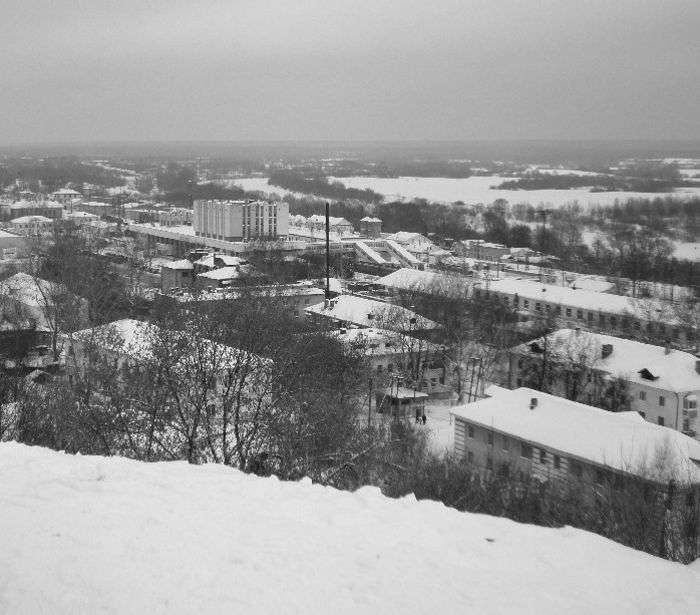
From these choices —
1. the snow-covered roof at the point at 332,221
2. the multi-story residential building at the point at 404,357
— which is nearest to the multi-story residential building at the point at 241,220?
the snow-covered roof at the point at 332,221

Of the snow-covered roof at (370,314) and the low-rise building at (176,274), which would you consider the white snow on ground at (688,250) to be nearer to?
the snow-covered roof at (370,314)

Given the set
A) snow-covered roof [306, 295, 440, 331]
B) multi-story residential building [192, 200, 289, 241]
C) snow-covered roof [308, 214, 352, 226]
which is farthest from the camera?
snow-covered roof [308, 214, 352, 226]

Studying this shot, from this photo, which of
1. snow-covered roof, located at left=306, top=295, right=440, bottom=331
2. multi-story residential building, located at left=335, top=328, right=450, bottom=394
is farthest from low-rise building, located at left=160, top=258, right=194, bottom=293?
multi-story residential building, located at left=335, top=328, right=450, bottom=394

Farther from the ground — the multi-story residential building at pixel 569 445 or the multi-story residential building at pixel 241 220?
the multi-story residential building at pixel 241 220

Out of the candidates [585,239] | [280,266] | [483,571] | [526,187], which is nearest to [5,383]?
[483,571]

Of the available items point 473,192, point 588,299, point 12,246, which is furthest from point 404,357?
point 473,192

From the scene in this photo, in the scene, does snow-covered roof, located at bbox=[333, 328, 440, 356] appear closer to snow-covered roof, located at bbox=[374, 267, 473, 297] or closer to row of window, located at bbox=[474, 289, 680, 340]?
snow-covered roof, located at bbox=[374, 267, 473, 297]

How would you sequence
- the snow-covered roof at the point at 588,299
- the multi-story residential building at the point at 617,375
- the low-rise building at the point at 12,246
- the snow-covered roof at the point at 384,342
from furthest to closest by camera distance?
the low-rise building at the point at 12,246 < the snow-covered roof at the point at 588,299 < the snow-covered roof at the point at 384,342 < the multi-story residential building at the point at 617,375
